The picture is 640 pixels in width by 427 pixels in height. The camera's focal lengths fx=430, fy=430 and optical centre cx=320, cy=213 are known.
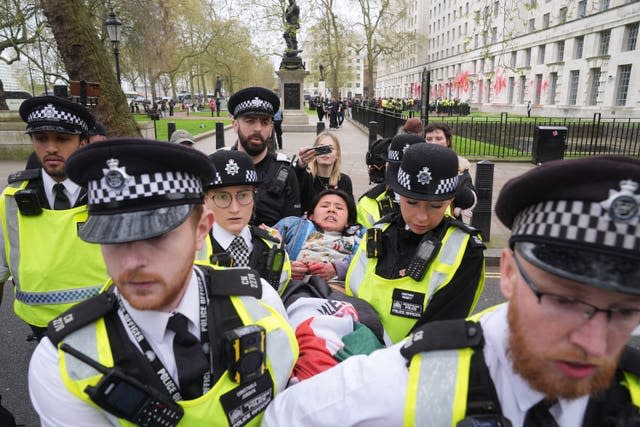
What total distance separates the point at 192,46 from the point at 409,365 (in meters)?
49.3

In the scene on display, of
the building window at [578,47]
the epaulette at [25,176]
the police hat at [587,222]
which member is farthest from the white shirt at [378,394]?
the building window at [578,47]

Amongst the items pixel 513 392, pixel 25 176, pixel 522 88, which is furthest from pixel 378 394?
pixel 522 88

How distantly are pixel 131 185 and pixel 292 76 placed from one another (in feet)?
71.1

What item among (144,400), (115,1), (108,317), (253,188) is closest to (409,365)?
(144,400)

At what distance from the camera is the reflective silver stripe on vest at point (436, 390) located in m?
1.21

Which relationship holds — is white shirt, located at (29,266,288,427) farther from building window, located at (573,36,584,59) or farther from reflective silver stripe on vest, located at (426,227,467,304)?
building window, located at (573,36,584,59)

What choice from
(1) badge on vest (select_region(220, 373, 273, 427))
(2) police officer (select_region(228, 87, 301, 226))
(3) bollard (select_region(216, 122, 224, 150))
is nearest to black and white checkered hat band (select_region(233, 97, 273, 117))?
(2) police officer (select_region(228, 87, 301, 226))

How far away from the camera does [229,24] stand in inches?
1747

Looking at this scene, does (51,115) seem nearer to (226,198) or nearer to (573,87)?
(226,198)

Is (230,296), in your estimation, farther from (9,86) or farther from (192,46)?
(9,86)

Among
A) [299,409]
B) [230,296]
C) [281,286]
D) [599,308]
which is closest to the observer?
[599,308]

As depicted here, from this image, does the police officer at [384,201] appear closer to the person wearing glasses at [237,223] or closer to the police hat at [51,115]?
the person wearing glasses at [237,223]

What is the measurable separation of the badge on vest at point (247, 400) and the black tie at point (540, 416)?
2.64 ft

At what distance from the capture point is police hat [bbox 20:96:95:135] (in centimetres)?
263
